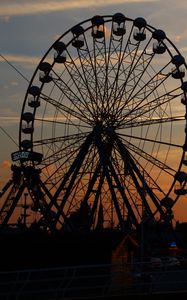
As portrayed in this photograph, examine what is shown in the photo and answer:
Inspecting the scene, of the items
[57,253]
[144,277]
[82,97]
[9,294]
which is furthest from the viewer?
[82,97]

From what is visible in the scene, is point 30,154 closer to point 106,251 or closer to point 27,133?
point 27,133

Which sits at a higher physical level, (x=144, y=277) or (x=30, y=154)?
(x=30, y=154)

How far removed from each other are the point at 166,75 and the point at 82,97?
19.8 ft

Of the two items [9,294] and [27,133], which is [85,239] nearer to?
[9,294]

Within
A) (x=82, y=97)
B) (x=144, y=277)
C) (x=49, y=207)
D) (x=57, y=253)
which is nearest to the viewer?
(x=144, y=277)

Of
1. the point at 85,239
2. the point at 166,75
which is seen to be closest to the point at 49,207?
the point at 166,75

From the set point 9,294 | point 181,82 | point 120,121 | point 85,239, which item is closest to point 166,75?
point 181,82

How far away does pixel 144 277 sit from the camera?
29.7 meters

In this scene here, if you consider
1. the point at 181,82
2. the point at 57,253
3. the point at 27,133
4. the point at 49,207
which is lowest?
the point at 57,253

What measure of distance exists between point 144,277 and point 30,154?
2369cm

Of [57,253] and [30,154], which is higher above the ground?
[30,154]

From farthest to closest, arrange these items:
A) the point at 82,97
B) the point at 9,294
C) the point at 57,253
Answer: the point at 82,97, the point at 57,253, the point at 9,294

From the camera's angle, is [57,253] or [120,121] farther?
[120,121]

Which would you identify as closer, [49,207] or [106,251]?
[106,251]
